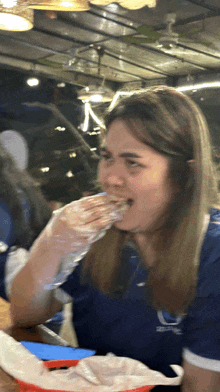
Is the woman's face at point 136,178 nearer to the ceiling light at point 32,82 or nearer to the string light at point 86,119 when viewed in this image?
the string light at point 86,119

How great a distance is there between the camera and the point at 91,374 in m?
0.93

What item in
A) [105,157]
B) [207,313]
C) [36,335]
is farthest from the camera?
[36,335]

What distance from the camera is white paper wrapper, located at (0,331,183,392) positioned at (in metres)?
0.89

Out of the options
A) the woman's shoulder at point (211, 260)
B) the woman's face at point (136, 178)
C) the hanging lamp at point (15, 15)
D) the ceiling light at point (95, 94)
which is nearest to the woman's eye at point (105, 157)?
the woman's face at point (136, 178)

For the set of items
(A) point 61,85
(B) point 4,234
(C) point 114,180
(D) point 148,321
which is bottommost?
(D) point 148,321

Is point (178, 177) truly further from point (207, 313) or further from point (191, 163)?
point (207, 313)

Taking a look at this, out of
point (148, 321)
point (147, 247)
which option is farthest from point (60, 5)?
point (148, 321)

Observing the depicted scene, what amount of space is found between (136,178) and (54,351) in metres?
0.50

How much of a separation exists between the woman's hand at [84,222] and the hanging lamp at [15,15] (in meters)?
0.49

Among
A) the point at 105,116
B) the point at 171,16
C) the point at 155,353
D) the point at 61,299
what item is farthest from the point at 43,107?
the point at 155,353

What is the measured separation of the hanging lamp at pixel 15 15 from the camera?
39.9 inches

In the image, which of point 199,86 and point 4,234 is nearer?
point 199,86

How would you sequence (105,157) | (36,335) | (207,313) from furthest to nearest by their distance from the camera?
(36,335)
(105,157)
(207,313)

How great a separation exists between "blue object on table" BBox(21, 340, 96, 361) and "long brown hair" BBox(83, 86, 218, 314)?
249 mm
